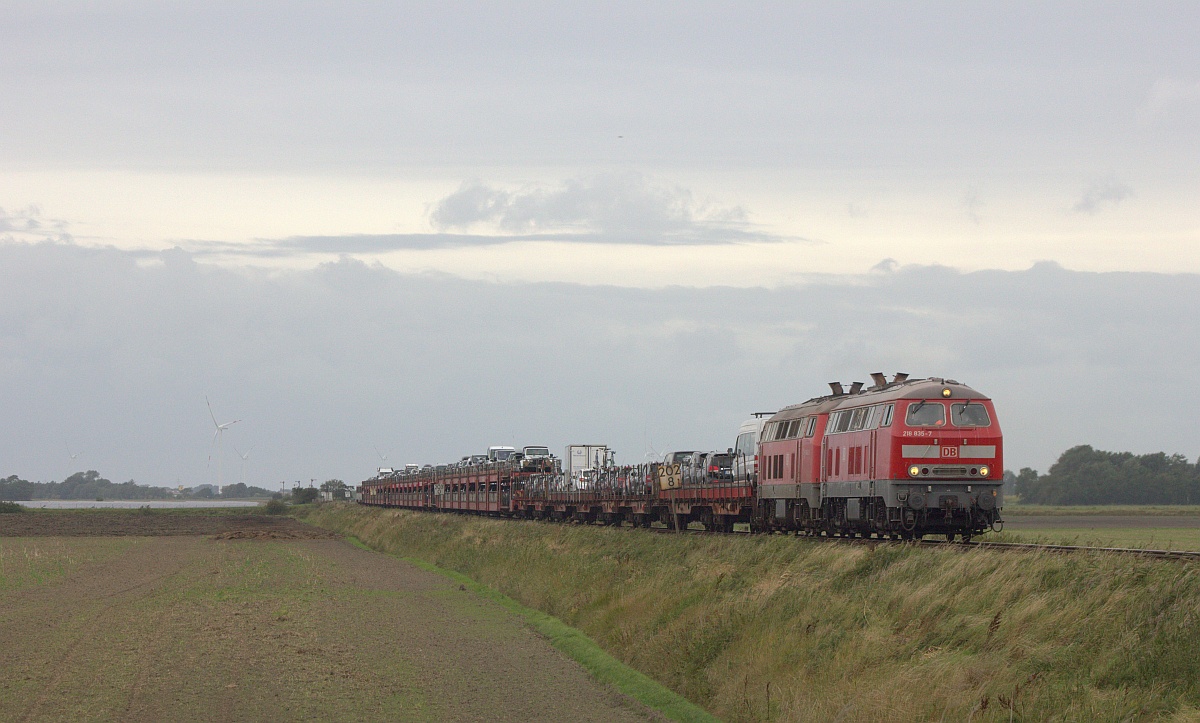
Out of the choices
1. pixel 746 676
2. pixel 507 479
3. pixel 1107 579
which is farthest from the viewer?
pixel 507 479

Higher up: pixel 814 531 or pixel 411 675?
pixel 814 531

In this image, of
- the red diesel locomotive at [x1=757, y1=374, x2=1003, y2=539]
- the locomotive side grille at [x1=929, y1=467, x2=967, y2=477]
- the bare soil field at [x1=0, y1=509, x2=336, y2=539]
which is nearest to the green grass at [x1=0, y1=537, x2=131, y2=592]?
the bare soil field at [x1=0, y1=509, x2=336, y2=539]

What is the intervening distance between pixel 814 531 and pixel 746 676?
1744 cm

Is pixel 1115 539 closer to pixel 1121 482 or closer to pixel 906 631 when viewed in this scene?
pixel 906 631

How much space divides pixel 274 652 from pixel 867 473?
15107mm

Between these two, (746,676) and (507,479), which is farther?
(507,479)

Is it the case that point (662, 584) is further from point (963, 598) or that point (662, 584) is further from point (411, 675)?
point (963, 598)

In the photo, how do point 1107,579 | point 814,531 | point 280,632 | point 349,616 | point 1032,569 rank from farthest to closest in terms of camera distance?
point 814,531 → point 349,616 → point 280,632 → point 1032,569 → point 1107,579

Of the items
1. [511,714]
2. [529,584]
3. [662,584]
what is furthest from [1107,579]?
[529,584]

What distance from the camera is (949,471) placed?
29500 millimetres

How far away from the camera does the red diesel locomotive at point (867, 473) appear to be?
96.7ft

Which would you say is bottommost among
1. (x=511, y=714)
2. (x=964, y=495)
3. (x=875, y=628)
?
(x=511, y=714)

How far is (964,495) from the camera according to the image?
1156 inches

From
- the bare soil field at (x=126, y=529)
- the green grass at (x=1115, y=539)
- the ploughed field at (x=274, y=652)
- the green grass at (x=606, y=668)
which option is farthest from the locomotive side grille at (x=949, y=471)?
the bare soil field at (x=126, y=529)
